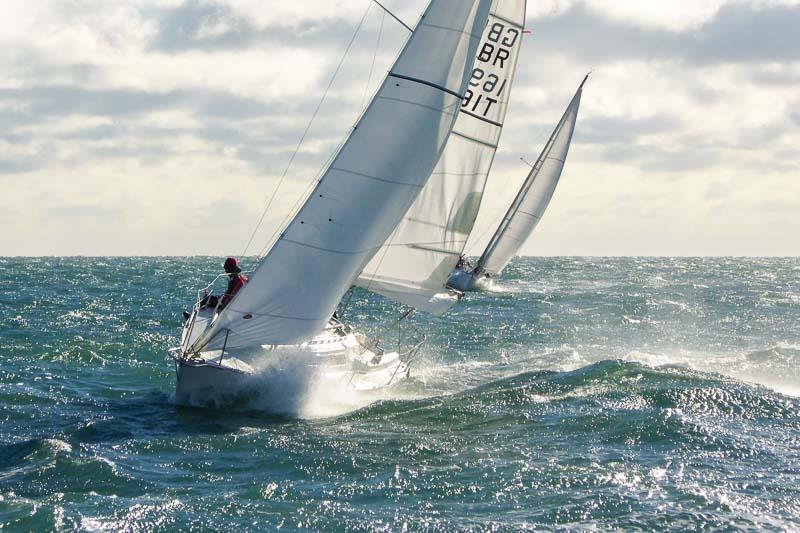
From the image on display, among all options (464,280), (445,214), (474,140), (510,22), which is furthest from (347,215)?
(464,280)

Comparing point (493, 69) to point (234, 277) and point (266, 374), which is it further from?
point (266, 374)

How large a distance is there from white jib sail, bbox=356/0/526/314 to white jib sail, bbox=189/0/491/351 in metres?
2.99

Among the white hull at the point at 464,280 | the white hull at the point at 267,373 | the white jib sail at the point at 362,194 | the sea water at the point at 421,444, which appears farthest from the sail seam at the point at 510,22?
the white hull at the point at 464,280

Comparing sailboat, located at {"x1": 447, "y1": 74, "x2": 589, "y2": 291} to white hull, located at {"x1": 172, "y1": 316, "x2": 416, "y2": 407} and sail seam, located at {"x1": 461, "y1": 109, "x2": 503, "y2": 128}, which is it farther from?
white hull, located at {"x1": 172, "y1": 316, "x2": 416, "y2": 407}

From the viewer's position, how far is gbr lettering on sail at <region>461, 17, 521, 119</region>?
18781 millimetres

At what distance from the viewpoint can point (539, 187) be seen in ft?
105

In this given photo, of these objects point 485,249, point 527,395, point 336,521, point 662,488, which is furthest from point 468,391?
point 485,249

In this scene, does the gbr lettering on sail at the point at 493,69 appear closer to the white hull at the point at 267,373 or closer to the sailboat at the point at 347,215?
the sailboat at the point at 347,215

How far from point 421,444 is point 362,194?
13.3 feet

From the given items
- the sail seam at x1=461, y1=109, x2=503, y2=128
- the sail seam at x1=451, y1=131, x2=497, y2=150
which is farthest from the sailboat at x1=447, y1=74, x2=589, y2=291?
the sail seam at x1=451, y1=131, x2=497, y2=150

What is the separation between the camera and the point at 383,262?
58.4 ft

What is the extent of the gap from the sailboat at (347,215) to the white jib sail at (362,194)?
2cm

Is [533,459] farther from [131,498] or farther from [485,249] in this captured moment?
[485,249]

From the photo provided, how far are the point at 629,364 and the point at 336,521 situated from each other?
11231mm
